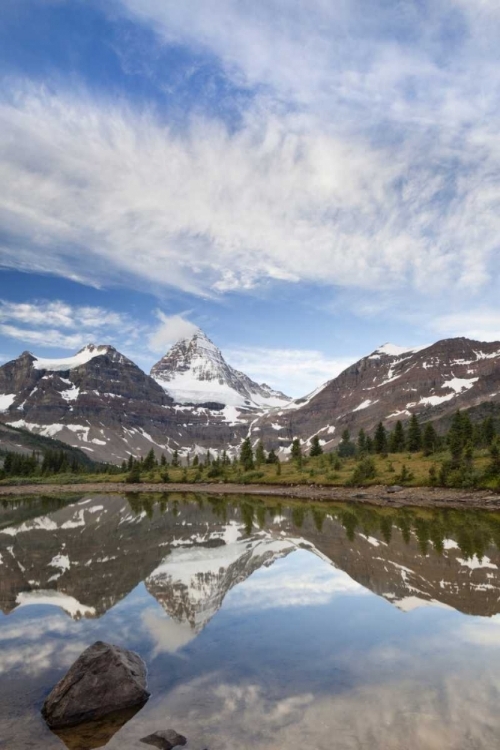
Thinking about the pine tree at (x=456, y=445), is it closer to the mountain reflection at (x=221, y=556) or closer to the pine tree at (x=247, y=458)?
the mountain reflection at (x=221, y=556)

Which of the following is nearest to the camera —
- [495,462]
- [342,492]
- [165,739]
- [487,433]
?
[165,739]

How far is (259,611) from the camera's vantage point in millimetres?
18844

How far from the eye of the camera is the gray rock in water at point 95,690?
35.2ft

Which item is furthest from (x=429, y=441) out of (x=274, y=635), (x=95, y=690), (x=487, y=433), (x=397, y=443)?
(x=95, y=690)

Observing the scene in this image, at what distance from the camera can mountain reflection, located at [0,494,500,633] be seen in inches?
797

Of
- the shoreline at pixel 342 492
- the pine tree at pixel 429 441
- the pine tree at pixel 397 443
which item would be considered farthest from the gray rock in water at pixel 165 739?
the pine tree at pixel 397 443

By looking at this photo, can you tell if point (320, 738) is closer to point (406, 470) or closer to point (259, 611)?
point (259, 611)

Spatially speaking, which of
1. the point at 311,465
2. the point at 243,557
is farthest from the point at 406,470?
the point at 243,557

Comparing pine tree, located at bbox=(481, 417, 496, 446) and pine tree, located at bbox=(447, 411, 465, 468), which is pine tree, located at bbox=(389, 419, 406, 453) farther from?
pine tree, located at bbox=(447, 411, 465, 468)

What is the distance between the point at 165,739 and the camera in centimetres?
955

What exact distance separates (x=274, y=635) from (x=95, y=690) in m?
6.67

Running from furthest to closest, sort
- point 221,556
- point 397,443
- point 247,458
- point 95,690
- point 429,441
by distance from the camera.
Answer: point 247,458, point 397,443, point 429,441, point 221,556, point 95,690

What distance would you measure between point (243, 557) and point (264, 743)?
69.2ft

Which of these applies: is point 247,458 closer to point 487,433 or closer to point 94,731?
point 487,433
